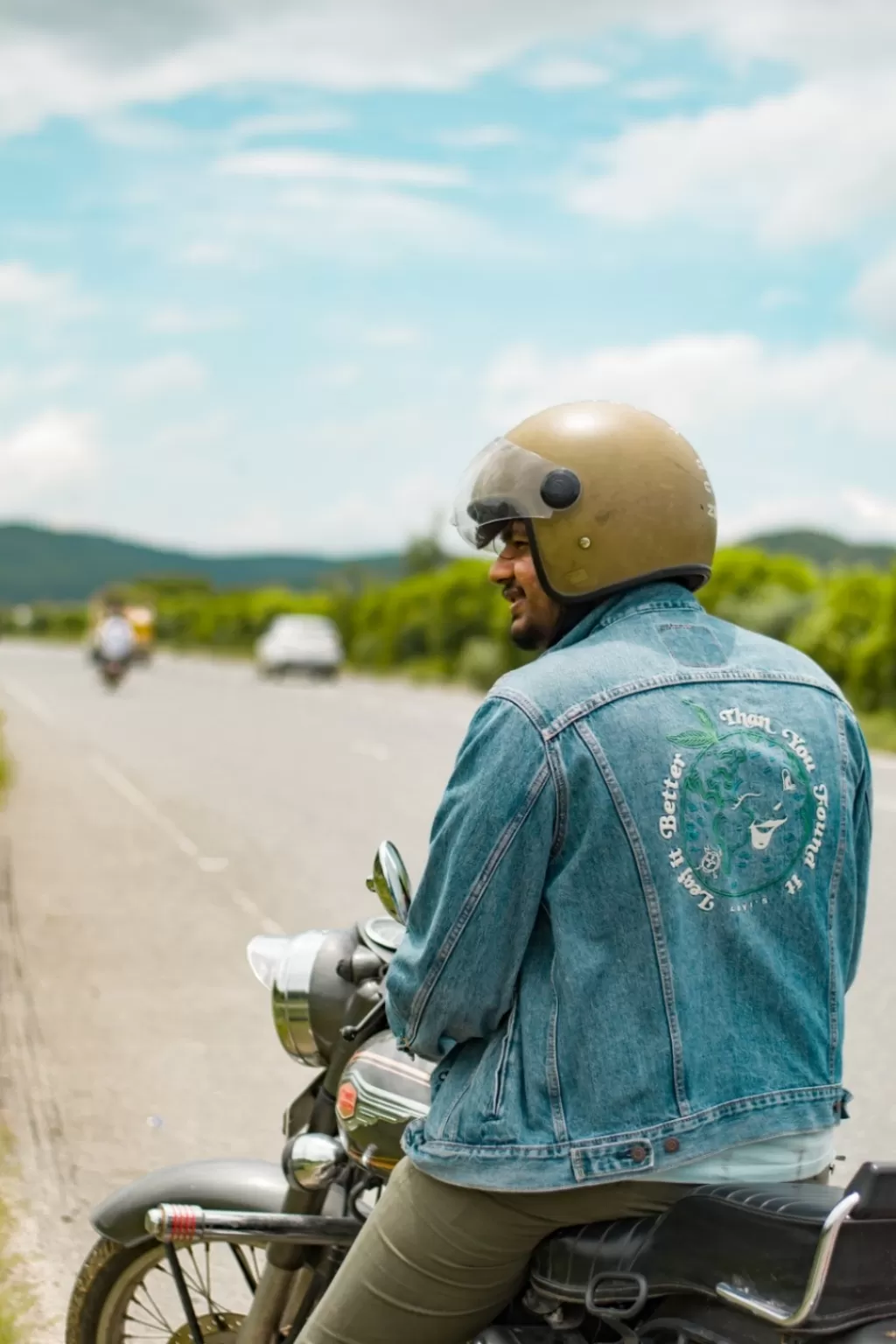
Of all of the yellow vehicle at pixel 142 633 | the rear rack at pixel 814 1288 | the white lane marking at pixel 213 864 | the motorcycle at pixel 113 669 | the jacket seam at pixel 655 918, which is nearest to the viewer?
the rear rack at pixel 814 1288

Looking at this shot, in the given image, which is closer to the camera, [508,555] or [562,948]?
[562,948]

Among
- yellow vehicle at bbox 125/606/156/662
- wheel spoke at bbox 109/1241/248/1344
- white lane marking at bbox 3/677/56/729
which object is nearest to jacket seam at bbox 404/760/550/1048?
wheel spoke at bbox 109/1241/248/1344

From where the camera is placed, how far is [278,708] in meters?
29.3

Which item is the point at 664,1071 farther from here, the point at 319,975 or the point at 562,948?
the point at 319,975

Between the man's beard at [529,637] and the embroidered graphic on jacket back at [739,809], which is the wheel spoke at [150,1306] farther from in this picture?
the embroidered graphic on jacket back at [739,809]

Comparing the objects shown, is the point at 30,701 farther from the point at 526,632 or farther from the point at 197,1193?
the point at 526,632

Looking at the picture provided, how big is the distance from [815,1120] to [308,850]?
9.79m

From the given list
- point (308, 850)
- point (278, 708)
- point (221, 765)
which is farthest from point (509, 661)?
point (308, 850)

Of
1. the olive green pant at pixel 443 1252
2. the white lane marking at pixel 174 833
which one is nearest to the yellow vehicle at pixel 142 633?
the white lane marking at pixel 174 833

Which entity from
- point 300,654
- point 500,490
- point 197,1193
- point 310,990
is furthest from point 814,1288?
point 300,654

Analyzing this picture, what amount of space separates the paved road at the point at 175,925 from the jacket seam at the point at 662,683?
270 cm

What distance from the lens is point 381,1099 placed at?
273 cm

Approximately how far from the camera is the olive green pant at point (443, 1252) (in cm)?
241

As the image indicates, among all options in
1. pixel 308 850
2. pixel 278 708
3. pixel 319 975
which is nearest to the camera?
pixel 319 975
